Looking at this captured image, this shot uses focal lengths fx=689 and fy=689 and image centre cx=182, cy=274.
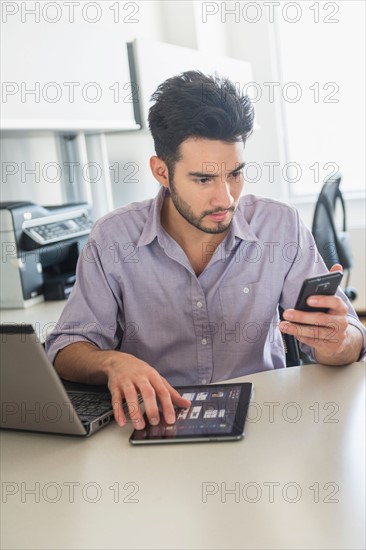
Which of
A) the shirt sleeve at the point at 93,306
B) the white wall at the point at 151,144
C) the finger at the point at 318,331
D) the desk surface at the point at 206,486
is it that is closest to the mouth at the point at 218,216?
the shirt sleeve at the point at 93,306

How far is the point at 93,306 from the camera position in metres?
1.68

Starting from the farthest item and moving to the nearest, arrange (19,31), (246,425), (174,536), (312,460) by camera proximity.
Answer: (19,31), (246,425), (312,460), (174,536)

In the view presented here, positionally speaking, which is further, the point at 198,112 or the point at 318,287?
the point at 198,112

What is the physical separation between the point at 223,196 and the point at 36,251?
1.09 metres

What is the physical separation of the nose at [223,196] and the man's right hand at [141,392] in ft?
1.64

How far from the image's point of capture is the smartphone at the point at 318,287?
3.99ft

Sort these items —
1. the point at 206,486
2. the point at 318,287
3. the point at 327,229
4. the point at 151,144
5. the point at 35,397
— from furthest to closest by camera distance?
the point at 327,229
the point at 151,144
the point at 318,287
the point at 35,397
the point at 206,486

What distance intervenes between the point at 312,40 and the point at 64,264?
2.67 metres

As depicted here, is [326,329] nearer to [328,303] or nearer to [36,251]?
[328,303]

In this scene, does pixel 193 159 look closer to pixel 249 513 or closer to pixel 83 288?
pixel 83 288

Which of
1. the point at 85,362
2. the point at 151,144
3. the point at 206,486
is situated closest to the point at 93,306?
the point at 85,362

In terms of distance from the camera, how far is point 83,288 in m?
1.69

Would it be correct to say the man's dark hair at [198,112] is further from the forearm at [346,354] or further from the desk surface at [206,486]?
the desk surface at [206,486]

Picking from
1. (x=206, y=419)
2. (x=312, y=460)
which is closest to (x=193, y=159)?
(x=206, y=419)
